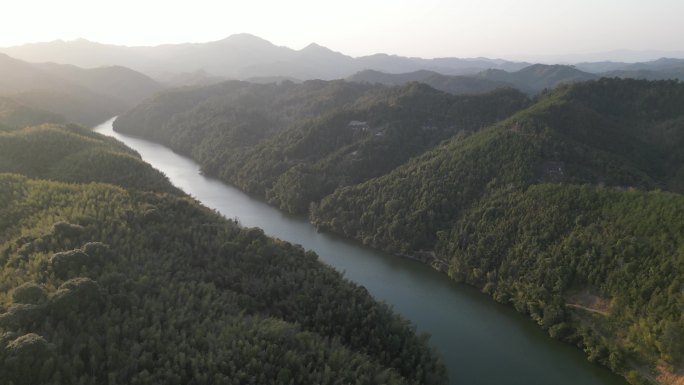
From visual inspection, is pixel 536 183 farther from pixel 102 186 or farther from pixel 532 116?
pixel 102 186

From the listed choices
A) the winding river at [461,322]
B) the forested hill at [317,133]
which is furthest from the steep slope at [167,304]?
the forested hill at [317,133]

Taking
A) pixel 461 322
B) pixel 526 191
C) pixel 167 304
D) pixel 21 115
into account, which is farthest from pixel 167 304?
pixel 21 115

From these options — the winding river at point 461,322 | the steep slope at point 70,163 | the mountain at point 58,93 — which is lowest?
the winding river at point 461,322

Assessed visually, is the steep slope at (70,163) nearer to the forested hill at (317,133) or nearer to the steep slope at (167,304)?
the steep slope at (167,304)

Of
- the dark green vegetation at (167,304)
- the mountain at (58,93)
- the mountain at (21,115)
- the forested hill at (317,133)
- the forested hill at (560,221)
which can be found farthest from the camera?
the mountain at (58,93)

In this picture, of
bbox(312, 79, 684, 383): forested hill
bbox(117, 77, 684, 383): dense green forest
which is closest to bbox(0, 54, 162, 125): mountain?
bbox(117, 77, 684, 383): dense green forest

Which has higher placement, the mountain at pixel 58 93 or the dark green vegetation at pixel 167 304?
the mountain at pixel 58 93

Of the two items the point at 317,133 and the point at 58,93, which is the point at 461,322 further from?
the point at 58,93
